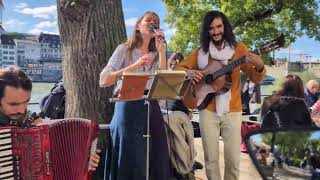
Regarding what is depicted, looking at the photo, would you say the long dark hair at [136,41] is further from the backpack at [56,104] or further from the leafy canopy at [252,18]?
the leafy canopy at [252,18]

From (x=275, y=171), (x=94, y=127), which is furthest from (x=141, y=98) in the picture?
(x=275, y=171)

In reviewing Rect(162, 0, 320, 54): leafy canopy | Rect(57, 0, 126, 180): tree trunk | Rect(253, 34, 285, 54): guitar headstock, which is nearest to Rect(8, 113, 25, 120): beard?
Rect(57, 0, 126, 180): tree trunk

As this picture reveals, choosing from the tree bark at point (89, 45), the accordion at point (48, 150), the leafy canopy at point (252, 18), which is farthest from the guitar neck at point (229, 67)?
the leafy canopy at point (252, 18)

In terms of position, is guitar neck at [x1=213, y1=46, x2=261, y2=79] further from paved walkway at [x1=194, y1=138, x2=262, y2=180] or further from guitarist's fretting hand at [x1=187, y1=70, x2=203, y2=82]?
paved walkway at [x1=194, y1=138, x2=262, y2=180]

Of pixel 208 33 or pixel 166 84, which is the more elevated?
pixel 208 33

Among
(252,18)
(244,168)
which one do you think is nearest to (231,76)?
(244,168)

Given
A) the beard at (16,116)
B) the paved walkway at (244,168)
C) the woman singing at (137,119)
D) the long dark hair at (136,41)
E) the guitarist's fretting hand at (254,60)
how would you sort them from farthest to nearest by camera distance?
the guitarist's fretting hand at (254,60) → the long dark hair at (136,41) → the woman singing at (137,119) → the beard at (16,116) → the paved walkway at (244,168)

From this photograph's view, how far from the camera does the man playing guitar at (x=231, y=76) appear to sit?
387cm

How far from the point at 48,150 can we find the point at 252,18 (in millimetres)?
15210

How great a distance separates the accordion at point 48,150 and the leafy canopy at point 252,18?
46.1 ft

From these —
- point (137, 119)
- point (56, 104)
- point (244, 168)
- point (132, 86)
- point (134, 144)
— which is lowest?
point (244, 168)

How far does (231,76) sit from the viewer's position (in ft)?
12.8

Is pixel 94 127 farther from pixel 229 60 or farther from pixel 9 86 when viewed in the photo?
pixel 229 60

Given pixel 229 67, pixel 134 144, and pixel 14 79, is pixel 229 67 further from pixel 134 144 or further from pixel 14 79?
pixel 14 79
